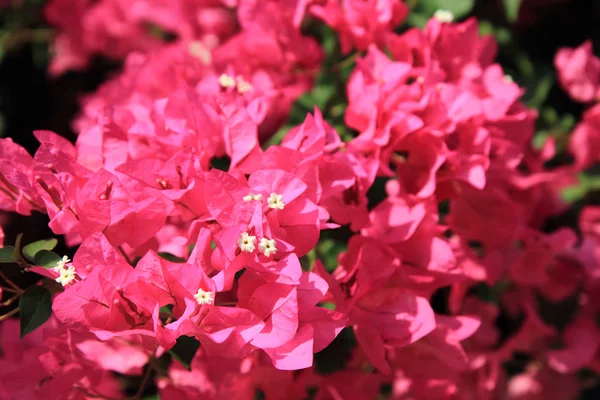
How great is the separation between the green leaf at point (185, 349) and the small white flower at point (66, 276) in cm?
19

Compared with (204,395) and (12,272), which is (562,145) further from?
(12,272)

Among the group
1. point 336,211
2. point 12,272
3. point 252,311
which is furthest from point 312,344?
point 12,272

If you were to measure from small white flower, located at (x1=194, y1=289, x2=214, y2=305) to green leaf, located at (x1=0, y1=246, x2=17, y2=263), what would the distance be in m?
0.25

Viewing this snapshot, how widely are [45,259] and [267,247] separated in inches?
11.9

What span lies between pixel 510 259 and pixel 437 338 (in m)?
0.37

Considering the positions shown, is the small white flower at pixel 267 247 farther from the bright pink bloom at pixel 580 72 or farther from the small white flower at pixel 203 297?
the bright pink bloom at pixel 580 72

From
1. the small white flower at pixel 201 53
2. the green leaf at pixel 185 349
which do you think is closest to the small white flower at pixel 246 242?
the green leaf at pixel 185 349

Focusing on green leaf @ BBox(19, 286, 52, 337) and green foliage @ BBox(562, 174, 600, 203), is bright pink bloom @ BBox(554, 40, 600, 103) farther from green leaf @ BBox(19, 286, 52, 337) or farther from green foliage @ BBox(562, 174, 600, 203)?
green leaf @ BBox(19, 286, 52, 337)

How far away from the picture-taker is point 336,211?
0.97 m

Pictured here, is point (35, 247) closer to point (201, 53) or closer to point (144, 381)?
point (144, 381)

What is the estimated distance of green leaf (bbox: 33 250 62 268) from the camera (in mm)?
833

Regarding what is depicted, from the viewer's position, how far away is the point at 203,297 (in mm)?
767

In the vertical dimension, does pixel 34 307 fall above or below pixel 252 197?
below

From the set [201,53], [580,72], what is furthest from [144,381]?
[580,72]
